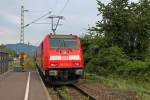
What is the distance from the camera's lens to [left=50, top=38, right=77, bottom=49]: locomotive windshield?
2566 cm

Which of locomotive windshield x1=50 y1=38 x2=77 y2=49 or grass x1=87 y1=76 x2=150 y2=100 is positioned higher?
locomotive windshield x1=50 y1=38 x2=77 y2=49

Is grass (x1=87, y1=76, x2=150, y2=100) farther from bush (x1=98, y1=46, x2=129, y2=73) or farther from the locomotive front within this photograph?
bush (x1=98, y1=46, x2=129, y2=73)

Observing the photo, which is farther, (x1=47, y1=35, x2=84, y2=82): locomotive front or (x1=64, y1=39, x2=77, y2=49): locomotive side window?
(x1=64, y1=39, x2=77, y2=49): locomotive side window

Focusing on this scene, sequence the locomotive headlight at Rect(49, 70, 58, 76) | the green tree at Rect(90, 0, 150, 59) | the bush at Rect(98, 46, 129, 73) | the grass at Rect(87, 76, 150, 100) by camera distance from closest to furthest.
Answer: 1. the grass at Rect(87, 76, 150, 100)
2. the locomotive headlight at Rect(49, 70, 58, 76)
3. the bush at Rect(98, 46, 129, 73)
4. the green tree at Rect(90, 0, 150, 59)

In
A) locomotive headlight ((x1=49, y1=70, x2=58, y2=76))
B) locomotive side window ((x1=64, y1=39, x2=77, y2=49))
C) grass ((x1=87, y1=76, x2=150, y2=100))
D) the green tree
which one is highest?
the green tree

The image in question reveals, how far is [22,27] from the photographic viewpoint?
180 ft

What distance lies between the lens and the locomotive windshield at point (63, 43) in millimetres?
25663

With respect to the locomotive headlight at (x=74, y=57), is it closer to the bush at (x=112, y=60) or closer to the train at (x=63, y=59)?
the train at (x=63, y=59)

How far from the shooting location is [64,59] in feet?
82.1

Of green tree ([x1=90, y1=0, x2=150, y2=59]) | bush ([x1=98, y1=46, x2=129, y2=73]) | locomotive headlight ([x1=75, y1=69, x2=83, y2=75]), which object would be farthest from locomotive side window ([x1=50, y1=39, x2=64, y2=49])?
green tree ([x1=90, y1=0, x2=150, y2=59])

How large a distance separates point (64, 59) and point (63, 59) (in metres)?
0.06

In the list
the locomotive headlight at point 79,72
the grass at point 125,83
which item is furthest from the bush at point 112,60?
Result: the locomotive headlight at point 79,72

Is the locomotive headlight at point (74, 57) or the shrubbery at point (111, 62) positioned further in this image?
the shrubbery at point (111, 62)

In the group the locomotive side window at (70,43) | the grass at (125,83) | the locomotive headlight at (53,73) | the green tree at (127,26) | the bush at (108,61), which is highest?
the green tree at (127,26)
